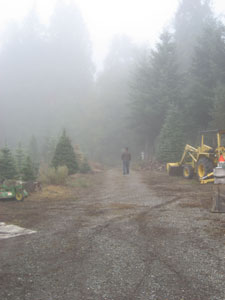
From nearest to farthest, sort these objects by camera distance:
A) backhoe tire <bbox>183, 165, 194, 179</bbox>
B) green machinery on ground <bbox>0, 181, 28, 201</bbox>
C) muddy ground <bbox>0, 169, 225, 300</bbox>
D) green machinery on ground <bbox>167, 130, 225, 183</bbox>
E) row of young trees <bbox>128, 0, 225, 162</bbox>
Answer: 1. muddy ground <bbox>0, 169, 225, 300</bbox>
2. green machinery on ground <bbox>0, 181, 28, 201</bbox>
3. green machinery on ground <bbox>167, 130, 225, 183</bbox>
4. backhoe tire <bbox>183, 165, 194, 179</bbox>
5. row of young trees <bbox>128, 0, 225, 162</bbox>

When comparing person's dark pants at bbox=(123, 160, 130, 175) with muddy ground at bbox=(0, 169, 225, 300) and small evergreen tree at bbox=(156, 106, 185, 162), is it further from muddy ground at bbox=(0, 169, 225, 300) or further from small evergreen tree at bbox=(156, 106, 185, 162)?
muddy ground at bbox=(0, 169, 225, 300)

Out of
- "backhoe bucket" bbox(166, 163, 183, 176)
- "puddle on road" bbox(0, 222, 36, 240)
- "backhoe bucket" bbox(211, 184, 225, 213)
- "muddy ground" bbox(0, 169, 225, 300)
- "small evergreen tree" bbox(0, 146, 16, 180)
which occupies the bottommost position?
"muddy ground" bbox(0, 169, 225, 300)

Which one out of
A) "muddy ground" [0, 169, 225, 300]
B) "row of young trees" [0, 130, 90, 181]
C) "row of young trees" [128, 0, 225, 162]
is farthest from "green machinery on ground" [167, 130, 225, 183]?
"row of young trees" [128, 0, 225, 162]

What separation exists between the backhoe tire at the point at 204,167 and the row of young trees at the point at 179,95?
829 cm

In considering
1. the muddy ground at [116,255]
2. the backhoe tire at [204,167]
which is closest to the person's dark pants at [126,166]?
the backhoe tire at [204,167]

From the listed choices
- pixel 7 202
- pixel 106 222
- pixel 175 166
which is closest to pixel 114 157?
pixel 175 166

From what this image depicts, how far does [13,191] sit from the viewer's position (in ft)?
27.5

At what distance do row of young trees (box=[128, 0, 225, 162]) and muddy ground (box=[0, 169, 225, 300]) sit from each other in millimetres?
15306

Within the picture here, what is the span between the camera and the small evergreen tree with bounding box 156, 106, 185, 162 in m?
21.0

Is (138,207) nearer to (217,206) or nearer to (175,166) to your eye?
(217,206)

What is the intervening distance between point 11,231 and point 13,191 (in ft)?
11.9

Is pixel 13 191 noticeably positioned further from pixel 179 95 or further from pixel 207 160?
pixel 179 95

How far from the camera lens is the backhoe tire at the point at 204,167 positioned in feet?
36.3

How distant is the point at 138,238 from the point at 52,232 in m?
1.55
